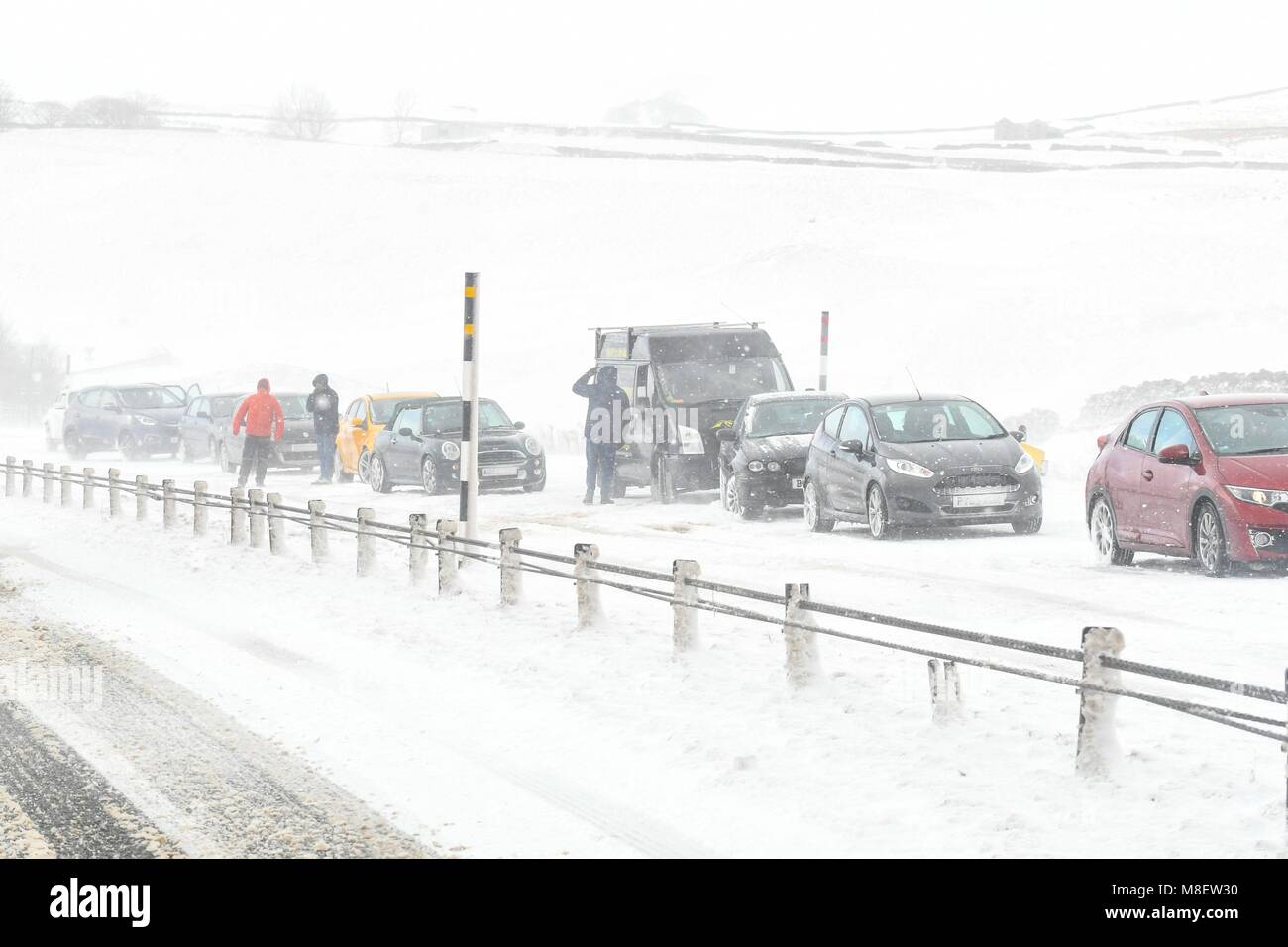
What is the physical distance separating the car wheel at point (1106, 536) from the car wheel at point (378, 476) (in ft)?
43.5

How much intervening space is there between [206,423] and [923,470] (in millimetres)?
22105

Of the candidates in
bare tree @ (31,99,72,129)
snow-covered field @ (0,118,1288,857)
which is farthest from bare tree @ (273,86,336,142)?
snow-covered field @ (0,118,1288,857)

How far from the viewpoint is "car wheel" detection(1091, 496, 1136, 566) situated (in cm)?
1435

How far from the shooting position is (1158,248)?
178ft

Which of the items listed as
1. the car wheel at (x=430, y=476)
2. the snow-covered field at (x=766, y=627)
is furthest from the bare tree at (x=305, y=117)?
the car wheel at (x=430, y=476)

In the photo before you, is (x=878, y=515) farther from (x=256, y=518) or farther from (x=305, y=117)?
(x=305, y=117)

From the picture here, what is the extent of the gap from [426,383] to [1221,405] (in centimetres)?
3974

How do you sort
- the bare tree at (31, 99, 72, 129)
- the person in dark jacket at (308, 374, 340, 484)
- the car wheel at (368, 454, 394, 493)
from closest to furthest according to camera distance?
the car wheel at (368, 454, 394, 493)
the person in dark jacket at (308, 374, 340, 484)
the bare tree at (31, 99, 72, 129)

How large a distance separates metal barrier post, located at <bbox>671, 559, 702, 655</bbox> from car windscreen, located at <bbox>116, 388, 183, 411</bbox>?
98.7 ft

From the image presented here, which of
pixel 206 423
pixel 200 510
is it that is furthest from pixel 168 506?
pixel 206 423

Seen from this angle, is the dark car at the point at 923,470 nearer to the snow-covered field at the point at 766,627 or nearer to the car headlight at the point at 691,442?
the snow-covered field at the point at 766,627

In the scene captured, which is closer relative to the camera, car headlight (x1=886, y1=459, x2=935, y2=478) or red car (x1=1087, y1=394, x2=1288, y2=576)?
red car (x1=1087, y1=394, x2=1288, y2=576)

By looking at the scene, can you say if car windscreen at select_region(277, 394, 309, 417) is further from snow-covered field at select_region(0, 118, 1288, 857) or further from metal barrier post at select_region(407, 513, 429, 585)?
metal barrier post at select_region(407, 513, 429, 585)
